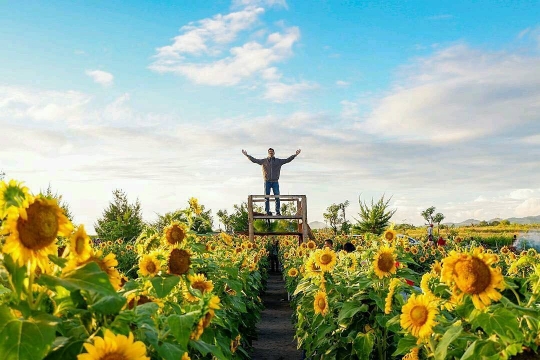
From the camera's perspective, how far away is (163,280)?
286 centimetres

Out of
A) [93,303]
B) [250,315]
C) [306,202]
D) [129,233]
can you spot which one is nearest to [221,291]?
[250,315]

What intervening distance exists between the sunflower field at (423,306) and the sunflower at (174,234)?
60.8 inches

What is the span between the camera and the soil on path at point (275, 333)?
30.4 feet

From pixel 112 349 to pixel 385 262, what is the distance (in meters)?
3.19

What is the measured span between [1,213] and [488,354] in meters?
1.89

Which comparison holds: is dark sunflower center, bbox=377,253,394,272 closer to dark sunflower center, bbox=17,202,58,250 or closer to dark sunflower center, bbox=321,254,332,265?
dark sunflower center, bbox=321,254,332,265

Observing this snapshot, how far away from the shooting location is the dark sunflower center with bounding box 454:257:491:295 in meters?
2.48

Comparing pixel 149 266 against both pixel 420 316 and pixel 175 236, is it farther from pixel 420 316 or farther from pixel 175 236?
pixel 420 316

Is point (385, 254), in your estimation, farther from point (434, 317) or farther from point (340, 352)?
point (434, 317)

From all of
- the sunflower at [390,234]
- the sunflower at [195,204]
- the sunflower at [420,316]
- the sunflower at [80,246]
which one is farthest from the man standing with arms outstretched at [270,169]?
the sunflower at [80,246]

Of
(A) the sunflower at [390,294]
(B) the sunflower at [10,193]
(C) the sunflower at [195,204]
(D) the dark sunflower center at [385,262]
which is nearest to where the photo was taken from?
(B) the sunflower at [10,193]

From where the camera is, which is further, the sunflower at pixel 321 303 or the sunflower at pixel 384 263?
the sunflower at pixel 321 303

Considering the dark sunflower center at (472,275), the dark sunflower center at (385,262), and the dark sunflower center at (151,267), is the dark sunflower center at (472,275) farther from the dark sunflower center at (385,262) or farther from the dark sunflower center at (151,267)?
the dark sunflower center at (385,262)

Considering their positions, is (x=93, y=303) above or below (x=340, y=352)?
above
